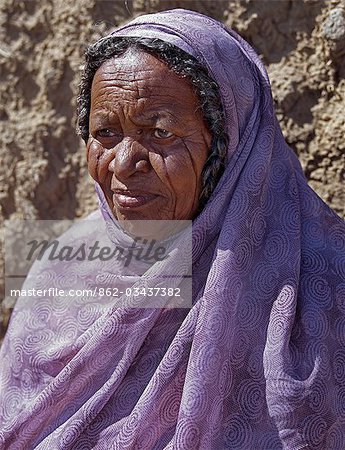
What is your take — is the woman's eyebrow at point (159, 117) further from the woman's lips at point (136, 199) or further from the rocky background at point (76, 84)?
the rocky background at point (76, 84)

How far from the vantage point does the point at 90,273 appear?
247cm

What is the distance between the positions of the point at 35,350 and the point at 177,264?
477 millimetres

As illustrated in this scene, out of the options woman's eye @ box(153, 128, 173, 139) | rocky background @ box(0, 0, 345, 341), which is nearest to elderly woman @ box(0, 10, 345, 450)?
woman's eye @ box(153, 128, 173, 139)

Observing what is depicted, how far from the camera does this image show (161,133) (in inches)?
86.7

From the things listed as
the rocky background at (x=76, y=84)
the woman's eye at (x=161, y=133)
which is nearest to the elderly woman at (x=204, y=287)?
the woman's eye at (x=161, y=133)

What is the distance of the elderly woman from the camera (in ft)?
6.89

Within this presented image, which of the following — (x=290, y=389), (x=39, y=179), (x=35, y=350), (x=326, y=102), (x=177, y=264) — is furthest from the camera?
(x=39, y=179)

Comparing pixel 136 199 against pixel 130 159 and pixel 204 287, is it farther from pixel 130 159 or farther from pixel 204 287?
pixel 204 287

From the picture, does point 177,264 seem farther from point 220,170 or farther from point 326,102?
point 326,102

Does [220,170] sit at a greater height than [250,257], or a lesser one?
greater

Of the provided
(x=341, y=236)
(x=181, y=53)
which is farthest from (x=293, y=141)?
(x=181, y=53)

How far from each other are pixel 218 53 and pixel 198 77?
0.10 metres

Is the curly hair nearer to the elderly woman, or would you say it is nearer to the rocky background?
the elderly woman

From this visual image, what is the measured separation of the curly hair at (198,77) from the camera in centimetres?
219
